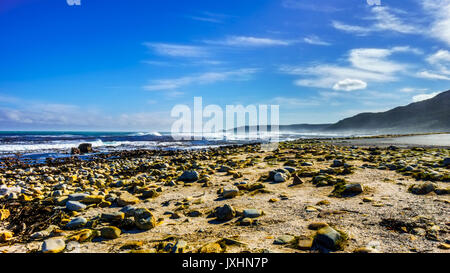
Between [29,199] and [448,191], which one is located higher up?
[448,191]

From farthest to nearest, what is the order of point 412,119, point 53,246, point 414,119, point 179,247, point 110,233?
1. point 412,119
2. point 414,119
3. point 110,233
4. point 53,246
5. point 179,247

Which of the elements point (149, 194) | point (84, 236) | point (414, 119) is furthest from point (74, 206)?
point (414, 119)

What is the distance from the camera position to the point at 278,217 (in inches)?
147

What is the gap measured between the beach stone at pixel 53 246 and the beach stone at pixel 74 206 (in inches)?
71.1

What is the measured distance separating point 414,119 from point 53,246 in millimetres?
97826

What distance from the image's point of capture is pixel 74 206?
473cm

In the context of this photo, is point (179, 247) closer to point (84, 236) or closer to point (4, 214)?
point (84, 236)

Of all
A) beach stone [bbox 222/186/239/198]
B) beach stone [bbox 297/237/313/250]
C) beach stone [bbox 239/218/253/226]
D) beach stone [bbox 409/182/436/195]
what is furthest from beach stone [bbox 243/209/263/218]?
beach stone [bbox 409/182/436/195]

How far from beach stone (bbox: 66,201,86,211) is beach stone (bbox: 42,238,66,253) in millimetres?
1806

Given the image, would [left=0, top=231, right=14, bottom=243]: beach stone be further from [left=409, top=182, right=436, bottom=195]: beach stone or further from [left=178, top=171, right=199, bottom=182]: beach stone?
[left=409, top=182, right=436, bottom=195]: beach stone
